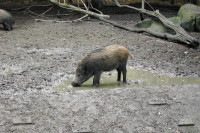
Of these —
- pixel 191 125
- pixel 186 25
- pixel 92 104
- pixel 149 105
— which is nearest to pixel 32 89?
pixel 92 104

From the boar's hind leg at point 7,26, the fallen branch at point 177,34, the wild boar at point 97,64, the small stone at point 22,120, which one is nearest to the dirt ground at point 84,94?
the small stone at point 22,120

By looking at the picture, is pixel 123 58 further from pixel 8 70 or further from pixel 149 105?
pixel 8 70

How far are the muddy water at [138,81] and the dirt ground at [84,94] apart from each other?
0.21 metres

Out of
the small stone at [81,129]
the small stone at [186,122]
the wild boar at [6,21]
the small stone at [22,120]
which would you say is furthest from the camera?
the wild boar at [6,21]

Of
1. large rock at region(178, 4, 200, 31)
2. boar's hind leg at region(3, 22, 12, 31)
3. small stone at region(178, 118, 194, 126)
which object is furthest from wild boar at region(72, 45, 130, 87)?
boar's hind leg at region(3, 22, 12, 31)

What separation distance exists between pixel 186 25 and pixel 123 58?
5452 mm

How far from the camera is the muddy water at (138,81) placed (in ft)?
26.9

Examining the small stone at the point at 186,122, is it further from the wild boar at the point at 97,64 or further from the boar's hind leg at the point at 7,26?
the boar's hind leg at the point at 7,26

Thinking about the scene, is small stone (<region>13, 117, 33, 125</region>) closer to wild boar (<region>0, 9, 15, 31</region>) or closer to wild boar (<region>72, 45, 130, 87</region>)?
wild boar (<region>72, 45, 130, 87</region>)

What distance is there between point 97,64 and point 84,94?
0.89 m

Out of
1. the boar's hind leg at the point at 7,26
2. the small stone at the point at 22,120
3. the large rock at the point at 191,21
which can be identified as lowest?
the boar's hind leg at the point at 7,26

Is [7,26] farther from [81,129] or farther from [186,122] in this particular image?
[186,122]

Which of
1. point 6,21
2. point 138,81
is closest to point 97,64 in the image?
point 138,81

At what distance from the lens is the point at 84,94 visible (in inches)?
295
